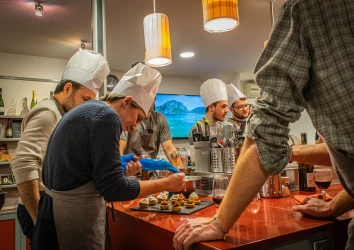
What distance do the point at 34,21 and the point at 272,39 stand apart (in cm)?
310

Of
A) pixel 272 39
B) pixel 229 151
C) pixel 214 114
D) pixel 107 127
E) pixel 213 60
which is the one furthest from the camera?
pixel 213 60

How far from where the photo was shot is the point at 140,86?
5.66 ft

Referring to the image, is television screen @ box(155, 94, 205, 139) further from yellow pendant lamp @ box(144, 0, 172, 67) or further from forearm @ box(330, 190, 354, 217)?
forearm @ box(330, 190, 354, 217)

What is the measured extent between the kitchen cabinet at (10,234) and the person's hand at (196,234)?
10.3 ft

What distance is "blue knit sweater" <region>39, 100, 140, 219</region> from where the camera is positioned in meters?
1.14

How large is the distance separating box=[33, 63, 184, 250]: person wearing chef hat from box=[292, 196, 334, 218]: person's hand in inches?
22.7

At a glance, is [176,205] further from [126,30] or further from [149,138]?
[126,30]

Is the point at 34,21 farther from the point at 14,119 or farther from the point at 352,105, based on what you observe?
the point at 352,105

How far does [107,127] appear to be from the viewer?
115 cm

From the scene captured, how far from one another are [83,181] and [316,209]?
85 cm

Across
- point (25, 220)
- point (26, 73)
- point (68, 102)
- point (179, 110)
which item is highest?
point (26, 73)

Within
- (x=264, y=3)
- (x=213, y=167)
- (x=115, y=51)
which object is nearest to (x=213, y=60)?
(x=115, y=51)

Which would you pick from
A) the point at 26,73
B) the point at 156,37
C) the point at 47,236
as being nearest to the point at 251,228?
the point at 47,236

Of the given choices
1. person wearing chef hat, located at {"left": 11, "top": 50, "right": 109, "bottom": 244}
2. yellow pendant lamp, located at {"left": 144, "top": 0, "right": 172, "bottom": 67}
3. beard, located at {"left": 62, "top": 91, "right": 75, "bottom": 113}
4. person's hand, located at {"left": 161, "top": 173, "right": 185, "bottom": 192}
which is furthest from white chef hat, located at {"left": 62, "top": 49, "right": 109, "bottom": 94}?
person's hand, located at {"left": 161, "top": 173, "right": 185, "bottom": 192}
